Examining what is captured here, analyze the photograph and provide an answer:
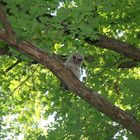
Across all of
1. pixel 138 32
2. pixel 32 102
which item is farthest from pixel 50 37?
pixel 32 102

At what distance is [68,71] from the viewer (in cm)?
503

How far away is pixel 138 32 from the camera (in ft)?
29.3

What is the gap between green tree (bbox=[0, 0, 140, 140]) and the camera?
5082 millimetres

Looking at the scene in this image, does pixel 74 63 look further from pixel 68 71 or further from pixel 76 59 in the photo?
pixel 68 71

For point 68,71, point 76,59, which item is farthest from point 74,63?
point 68,71

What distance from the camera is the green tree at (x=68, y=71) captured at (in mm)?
5082

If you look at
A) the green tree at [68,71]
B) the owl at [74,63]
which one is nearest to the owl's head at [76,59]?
the owl at [74,63]

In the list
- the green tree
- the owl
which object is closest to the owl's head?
the owl

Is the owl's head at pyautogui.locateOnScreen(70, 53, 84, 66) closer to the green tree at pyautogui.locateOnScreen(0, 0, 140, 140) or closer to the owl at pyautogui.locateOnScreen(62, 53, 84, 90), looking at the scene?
the owl at pyautogui.locateOnScreen(62, 53, 84, 90)

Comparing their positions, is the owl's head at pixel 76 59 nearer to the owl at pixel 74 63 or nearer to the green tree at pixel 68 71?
the owl at pixel 74 63

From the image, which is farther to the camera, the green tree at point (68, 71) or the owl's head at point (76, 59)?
the owl's head at point (76, 59)

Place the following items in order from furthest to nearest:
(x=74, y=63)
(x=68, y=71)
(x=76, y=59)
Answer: (x=76, y=59)
(x=74, y=63)
(x=68, y=71)

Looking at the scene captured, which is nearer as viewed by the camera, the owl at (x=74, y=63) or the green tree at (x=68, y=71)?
the green tree at (x=68, y=71)

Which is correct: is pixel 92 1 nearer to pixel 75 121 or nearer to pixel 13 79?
pixel 75 121
